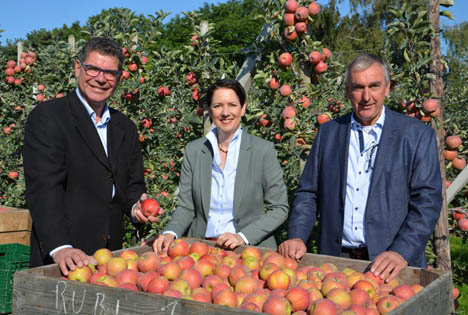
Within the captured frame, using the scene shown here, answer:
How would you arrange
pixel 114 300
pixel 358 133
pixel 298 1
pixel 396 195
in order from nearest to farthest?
pixel 114 300 < pixel 396 195 < pixel 358 133 < pixel 298 1

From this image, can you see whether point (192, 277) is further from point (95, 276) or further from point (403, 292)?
point (403, 292)

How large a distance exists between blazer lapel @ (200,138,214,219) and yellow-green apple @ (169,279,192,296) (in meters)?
0.95

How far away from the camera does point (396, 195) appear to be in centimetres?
239

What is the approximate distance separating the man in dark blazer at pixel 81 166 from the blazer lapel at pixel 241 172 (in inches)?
21.0

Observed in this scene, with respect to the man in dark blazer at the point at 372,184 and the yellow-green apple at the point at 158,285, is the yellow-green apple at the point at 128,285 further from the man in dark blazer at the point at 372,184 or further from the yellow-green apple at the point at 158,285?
the man in dark blazer at the point at 372,184

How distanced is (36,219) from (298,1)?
2573 mm

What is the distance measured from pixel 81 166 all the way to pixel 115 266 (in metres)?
0.71

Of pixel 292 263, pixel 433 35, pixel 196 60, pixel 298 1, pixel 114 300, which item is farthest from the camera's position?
pixel 196 60

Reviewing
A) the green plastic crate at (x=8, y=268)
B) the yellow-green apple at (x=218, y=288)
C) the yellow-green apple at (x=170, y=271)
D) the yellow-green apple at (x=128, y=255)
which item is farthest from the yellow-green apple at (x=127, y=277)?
the green plastic crate at (x=8, y=268)

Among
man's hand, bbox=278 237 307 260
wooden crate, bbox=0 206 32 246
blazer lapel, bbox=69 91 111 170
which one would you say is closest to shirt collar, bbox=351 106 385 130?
man's hand, bbox=278 237 307 260

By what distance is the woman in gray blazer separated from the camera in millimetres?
2811

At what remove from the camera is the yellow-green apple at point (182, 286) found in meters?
1.83

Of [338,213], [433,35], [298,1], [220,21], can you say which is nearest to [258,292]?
[338,213]

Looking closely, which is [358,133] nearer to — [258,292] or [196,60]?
[258,292]
